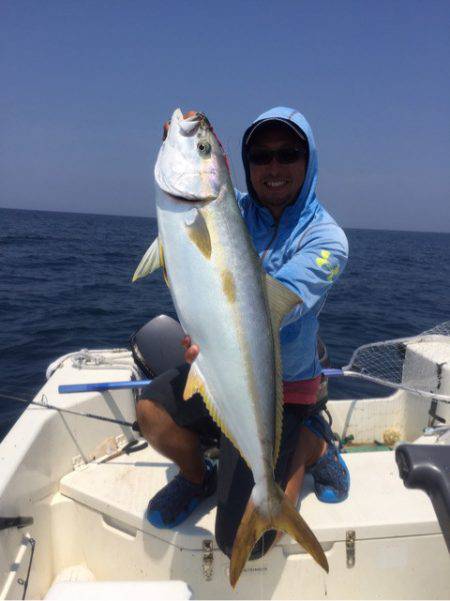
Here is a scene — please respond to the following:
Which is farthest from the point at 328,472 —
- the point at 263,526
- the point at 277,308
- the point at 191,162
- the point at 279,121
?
the point at 279,121

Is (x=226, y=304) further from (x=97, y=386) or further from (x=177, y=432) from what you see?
(x=97, y=386)

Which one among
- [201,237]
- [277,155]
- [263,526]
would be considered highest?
[277,155]

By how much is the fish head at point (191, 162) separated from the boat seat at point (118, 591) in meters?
2.00

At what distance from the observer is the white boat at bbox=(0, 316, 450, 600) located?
115 inches

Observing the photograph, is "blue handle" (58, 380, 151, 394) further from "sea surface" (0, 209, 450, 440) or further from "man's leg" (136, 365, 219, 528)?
"sea surface" (0, 209, 450, 440)

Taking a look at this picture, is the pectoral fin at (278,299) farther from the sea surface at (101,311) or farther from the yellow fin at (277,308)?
the sea surface at (101,311)

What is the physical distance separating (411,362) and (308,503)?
2.67m

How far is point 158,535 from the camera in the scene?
299 cm

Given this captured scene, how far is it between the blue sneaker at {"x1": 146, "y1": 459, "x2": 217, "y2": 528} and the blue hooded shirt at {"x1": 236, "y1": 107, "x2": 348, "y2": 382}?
3.45ft

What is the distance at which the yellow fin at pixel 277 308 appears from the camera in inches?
93.8

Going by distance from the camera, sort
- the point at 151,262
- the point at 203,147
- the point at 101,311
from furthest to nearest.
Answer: the point at 101,311 < the point at 151,262 < the point at 203,147

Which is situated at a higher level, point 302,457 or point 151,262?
point 151,262

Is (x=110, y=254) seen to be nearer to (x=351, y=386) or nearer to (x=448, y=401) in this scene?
(x=351, y=386)

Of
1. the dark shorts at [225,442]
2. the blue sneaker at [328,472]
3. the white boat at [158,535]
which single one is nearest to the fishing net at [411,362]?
the white boat at [158,535]
